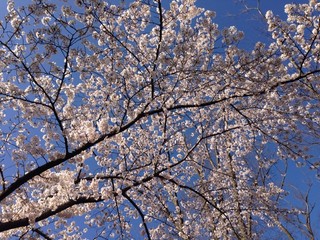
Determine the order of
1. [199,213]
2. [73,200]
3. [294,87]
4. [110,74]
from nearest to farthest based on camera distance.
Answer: [73,200]
[110,74]
[294,87]
[199,213]

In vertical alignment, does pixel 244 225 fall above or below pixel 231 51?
below

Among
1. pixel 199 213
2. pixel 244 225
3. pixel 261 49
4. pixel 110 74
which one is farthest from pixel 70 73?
pixel 244 225

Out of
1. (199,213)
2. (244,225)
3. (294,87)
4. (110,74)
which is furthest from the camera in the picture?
(244,225)

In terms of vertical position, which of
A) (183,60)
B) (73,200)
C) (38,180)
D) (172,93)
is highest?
(183,60)

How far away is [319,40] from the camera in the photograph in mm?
6180

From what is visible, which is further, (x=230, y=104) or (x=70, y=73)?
(x=230, y=104)

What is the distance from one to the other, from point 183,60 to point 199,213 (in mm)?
3080

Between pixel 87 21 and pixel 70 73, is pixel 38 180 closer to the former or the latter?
pixel 70 73

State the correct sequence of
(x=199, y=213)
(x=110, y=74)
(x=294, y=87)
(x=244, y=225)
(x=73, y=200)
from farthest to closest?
(x=244, y=225)
(x=199, y=213)
(x=294, y=87)
(x=110, y=74)
(x=73, y=200)

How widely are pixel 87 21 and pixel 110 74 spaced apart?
0.91 m

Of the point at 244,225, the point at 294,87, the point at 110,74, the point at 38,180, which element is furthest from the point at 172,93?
the point at 244,225

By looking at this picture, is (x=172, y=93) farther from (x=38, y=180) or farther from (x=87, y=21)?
(x=38, y=180)

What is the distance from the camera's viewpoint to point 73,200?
16.5 ft

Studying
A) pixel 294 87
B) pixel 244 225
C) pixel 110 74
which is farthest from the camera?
pixel 244 225
